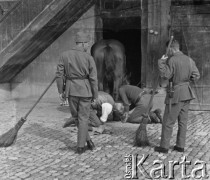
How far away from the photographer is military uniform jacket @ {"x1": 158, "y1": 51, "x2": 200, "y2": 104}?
7270mm

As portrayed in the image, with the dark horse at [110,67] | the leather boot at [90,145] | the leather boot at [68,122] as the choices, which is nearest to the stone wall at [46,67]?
the dark horse at [110,67]

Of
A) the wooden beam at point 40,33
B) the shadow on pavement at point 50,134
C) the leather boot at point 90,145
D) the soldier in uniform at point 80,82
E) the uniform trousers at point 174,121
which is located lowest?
the shadow on pavement at point 50,134

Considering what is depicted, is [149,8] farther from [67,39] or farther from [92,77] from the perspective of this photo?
[92,77]

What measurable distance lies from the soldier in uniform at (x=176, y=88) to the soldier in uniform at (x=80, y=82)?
1190 millimetres

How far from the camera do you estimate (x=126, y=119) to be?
9.95m

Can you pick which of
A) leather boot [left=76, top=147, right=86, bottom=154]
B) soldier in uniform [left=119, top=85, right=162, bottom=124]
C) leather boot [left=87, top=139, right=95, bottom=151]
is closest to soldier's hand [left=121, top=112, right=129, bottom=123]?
soldier in uniform [left=119, top=85, right=162, bottom=124]

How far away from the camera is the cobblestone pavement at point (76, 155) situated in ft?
21.1

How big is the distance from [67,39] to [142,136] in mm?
6051

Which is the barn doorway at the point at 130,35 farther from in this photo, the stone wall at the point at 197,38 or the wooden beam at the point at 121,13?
the stone wall at the point at 197,38

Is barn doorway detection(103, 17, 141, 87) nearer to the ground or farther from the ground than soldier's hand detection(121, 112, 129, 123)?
farther from the ground

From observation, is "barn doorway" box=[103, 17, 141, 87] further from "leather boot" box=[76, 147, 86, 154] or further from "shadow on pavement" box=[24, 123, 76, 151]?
"leather boot" box=[76, 147, 86, 154]

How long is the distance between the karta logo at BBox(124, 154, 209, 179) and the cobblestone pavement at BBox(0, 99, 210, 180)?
0.12 ft

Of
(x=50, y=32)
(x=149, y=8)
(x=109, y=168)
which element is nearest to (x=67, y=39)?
(x=50, y=32)

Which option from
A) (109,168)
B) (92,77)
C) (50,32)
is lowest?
(109,168)
